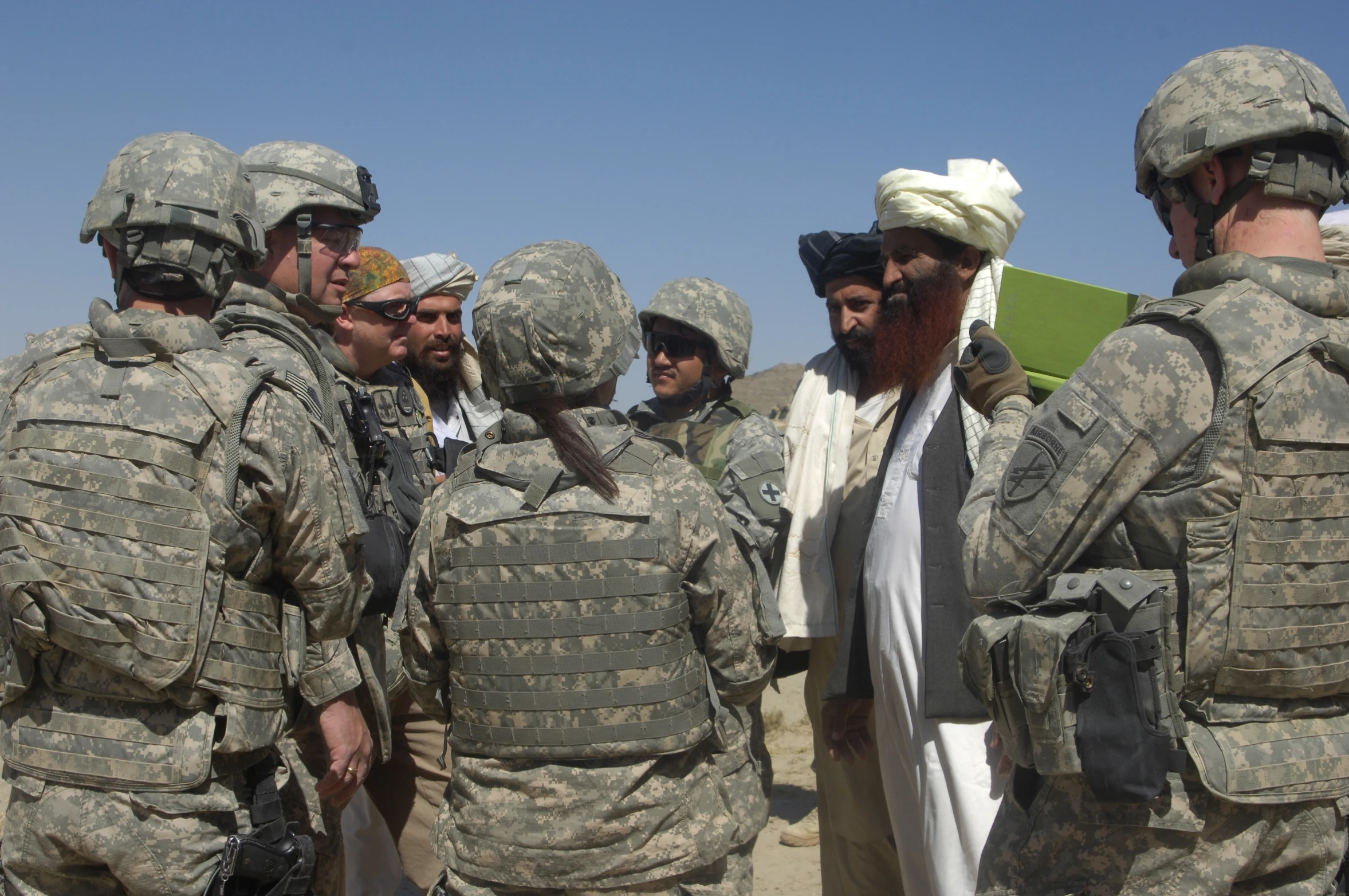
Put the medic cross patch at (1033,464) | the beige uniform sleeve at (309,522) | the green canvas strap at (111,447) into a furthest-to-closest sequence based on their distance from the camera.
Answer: the beige uniform sleeve at (309,522) → the green canvas strap at (111,447) → the medic cross patch at (1033,464)

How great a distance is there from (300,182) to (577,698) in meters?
2.48

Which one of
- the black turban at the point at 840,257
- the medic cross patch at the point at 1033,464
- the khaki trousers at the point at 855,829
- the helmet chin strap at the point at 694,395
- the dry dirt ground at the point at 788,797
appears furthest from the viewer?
the dry dirt ground at the point at 788,797

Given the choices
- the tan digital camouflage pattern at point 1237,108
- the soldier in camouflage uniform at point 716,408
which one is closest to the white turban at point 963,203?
the soldier in camouflage uniform at point 716,408

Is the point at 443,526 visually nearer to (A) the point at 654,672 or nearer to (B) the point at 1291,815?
(A) the point at 654,672

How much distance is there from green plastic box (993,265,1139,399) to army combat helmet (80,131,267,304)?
7.41ft

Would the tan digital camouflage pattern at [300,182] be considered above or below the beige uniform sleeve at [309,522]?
above

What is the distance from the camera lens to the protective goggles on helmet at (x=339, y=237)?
160 inches

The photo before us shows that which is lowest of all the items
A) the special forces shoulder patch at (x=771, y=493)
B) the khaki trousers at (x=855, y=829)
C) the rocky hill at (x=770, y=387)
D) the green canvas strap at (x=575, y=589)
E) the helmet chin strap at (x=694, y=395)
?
the khaki trousers at (x=855, y=829)

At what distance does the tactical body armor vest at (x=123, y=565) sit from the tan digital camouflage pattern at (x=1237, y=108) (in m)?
2.39

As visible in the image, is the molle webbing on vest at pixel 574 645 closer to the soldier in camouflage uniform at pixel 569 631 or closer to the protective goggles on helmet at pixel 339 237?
the soldier in camouflage uniform at pixel 569 631

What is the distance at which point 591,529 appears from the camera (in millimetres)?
2574

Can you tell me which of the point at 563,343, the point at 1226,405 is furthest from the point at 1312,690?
the point at 563,343

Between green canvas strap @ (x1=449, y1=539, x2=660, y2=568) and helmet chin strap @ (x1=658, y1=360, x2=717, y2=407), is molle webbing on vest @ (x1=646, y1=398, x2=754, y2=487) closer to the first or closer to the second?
helmet chin strap @ (x1=658, y1=360, x2=717, y2=407)

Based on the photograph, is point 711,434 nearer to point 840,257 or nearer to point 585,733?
point 840,257
